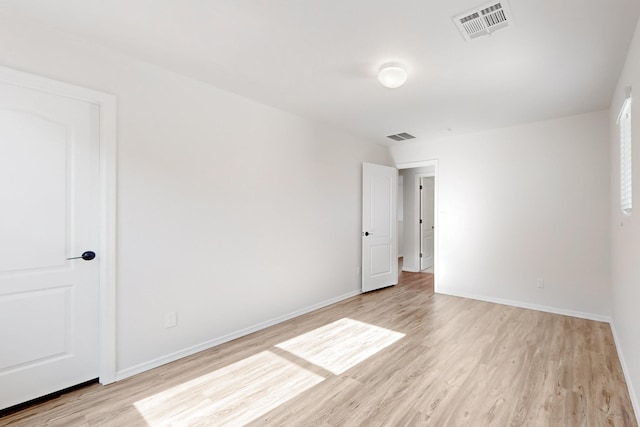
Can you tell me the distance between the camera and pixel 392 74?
243 cm

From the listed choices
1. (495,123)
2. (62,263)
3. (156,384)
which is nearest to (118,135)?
(62,263)

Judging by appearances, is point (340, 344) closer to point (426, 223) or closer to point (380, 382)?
point (380, 382)

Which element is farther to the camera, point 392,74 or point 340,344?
point 340,344

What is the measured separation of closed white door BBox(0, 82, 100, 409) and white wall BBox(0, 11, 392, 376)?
0.19 m

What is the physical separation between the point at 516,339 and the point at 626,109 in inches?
88.3

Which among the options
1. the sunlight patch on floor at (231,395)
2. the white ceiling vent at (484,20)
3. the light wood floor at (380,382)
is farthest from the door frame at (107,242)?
the white ceiling vent at (484,20)

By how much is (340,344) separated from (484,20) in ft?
9.30

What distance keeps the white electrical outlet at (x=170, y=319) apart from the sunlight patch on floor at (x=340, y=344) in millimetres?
971

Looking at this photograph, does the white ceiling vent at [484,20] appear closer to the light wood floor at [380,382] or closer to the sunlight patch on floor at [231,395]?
the light wood floor at [380,382]

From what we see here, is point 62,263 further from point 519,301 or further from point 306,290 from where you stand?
point 519,301

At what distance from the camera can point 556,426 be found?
1.81 meters

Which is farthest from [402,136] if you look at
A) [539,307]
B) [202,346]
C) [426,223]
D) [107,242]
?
[107,242]

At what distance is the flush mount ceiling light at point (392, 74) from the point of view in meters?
2.41

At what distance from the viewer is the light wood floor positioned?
1895mm
